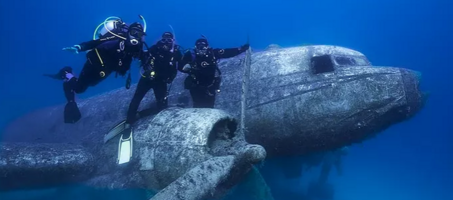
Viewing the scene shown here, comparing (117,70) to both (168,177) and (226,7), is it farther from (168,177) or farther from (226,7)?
(226,7)

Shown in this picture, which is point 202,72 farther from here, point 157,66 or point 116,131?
point 116,131

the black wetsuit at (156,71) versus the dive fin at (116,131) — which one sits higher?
the black wetsuit at (156,71)

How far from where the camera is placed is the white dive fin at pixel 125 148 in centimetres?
649

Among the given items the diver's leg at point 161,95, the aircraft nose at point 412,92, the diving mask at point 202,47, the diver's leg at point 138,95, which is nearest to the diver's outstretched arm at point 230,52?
the diving mask at point 202,47

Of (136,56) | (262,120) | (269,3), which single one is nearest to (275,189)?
(262,120)

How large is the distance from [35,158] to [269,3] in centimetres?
11413

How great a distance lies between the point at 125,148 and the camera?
6.63 m

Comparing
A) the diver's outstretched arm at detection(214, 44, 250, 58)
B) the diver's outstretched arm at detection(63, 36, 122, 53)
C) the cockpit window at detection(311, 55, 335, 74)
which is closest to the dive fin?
the diver's outstretched arm at detection(63, 36, 122, 53)

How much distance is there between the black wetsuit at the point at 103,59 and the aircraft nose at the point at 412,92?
19.7 feet

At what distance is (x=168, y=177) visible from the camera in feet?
19.4

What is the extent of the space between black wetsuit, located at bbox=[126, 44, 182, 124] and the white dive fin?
0.47 metres

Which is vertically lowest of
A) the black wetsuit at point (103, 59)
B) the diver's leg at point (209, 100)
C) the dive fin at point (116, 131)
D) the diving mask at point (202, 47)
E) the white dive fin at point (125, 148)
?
the white dive fin at point (125, 148)

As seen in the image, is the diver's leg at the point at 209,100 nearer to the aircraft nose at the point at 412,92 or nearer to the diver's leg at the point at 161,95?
the diver's leg at the point at 161,95

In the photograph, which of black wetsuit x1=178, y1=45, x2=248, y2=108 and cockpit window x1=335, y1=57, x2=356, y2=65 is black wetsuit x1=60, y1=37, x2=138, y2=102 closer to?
black wetsuit x1=178, y1=45, x2=248, y2=108
